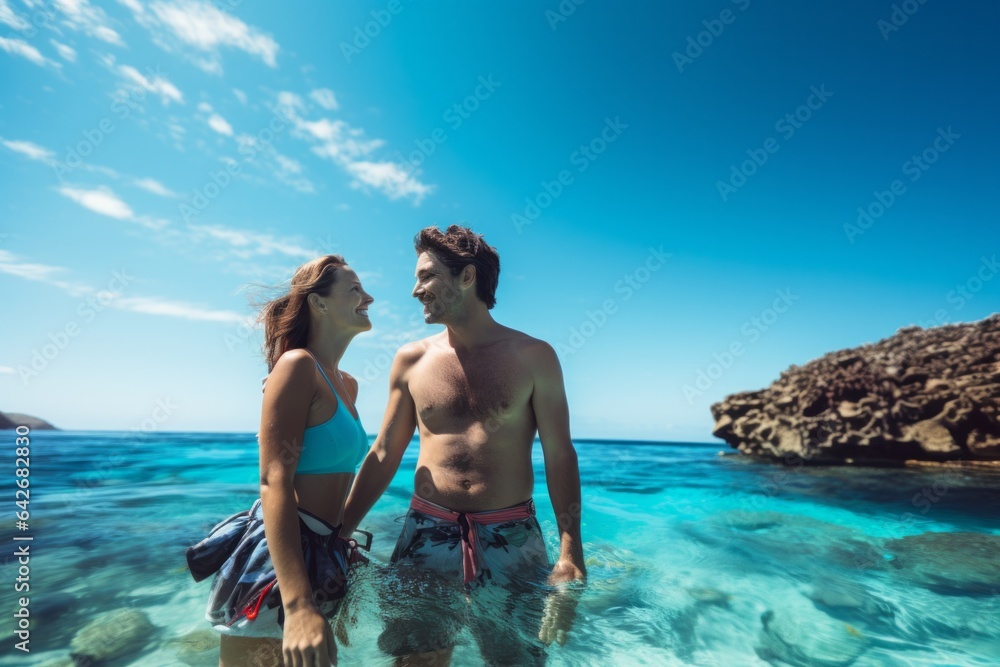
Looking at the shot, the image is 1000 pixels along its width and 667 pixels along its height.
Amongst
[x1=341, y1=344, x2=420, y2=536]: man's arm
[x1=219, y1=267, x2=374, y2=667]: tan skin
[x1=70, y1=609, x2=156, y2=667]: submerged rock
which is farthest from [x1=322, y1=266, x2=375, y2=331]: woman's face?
[x1=70, y1=609, x2=156, y2=667]: submerged rock

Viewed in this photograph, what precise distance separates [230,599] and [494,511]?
1206 mm

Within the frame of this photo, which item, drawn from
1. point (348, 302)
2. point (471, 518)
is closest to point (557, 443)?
point (471, 518)

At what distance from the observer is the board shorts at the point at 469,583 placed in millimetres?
2119

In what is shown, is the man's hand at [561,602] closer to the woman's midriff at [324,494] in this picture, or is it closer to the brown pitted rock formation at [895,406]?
the woman's midriff at [324,494]

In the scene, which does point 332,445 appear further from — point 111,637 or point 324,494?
point 111,637

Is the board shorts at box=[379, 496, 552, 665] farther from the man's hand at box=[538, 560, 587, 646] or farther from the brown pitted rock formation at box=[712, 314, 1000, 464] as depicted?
the brown pitted rock formation at box=[712, 314, 1000, 464]

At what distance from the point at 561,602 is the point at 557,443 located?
73 centimetres

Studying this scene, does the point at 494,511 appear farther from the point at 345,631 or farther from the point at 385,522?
the point at 385,522

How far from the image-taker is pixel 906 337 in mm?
20266

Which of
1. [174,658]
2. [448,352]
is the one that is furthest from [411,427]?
[174,658]

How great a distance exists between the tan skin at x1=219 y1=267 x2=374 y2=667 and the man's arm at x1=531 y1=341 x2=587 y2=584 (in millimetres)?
977

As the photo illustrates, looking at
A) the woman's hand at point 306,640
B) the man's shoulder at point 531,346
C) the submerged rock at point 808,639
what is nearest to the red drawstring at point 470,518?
the man's shoulder at point 531,346

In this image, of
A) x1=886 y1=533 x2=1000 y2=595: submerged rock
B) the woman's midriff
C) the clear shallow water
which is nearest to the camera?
the woman's midriff

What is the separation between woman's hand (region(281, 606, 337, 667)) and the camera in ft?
4.76
